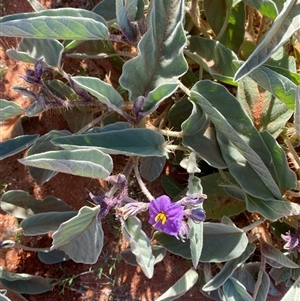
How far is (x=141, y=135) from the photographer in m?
1.44

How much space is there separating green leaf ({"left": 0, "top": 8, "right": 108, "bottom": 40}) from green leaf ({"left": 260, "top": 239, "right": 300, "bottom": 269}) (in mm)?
956

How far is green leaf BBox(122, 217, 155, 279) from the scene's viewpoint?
4.50 feet

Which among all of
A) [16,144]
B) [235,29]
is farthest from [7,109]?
[235,29]

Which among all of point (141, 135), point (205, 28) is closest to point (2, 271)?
point (141, 135)

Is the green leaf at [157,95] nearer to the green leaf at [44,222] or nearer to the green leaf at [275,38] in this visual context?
the green leaf at [275,38]

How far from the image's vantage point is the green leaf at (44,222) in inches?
69.7

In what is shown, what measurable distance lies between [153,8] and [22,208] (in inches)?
39.1

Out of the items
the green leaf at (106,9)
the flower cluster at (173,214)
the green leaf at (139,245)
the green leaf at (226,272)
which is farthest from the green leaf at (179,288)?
the green leaf at (106,9)

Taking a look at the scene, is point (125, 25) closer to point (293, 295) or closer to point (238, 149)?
point (238, 149)

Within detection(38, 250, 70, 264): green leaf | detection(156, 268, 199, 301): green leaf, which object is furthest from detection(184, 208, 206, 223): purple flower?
detection(38, 250, 70, 264): green leaf

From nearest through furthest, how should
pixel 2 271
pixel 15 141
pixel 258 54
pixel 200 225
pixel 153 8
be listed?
pixel 258 54 → pixel 153 8 → pixel 200 225 → pixel 15 141 → pixel 2 271

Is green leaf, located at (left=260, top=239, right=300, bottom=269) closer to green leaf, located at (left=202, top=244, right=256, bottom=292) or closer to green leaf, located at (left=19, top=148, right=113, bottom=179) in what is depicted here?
green leaf, located at (left=202, top=244, right=256, bottom=292)

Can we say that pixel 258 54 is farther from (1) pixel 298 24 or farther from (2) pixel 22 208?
(2) pixel 22 208

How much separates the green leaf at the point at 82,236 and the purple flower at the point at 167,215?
0.17m
